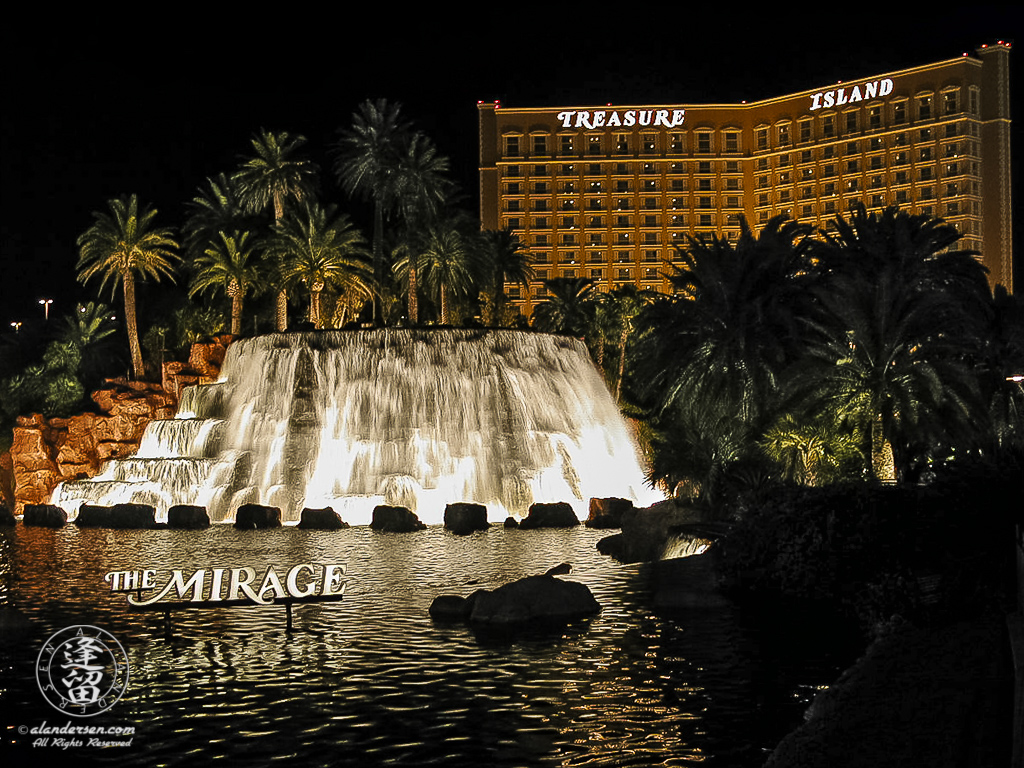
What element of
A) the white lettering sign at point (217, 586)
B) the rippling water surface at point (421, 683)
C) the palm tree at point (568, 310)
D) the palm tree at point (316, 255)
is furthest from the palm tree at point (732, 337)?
the palm tree at point (568, 310)

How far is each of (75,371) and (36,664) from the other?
206 ft

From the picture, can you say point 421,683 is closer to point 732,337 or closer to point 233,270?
point 732,337

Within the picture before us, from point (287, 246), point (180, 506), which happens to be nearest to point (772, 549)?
point (180, 506)

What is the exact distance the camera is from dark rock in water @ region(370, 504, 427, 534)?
4731cm

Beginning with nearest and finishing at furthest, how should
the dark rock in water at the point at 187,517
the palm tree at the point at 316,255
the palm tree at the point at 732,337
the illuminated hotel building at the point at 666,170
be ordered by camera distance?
the palm tree at the point at 732,337, the dark rock in water at the point at 187,517, the palm tree at the point at 316,255, the illuminated hotel building at the point at 666,170

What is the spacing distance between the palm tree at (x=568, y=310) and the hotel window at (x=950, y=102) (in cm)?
6360

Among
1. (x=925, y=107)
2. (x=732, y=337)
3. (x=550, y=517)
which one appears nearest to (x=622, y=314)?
(x=550, y=517)

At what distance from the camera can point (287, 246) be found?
74.9 meters

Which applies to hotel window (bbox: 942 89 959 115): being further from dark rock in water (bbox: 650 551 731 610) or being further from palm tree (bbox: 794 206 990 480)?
dark rock in water (bbox: 650 551 731 610)

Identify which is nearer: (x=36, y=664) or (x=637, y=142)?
(x=36, y=664)

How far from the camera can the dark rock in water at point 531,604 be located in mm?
21312

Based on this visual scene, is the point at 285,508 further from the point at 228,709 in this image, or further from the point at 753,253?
the point at 228,709

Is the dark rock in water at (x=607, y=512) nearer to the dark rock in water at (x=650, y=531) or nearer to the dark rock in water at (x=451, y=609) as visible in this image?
the dark rock in water at (x=650, y=531)

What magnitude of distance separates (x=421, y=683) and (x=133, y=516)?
116 ft
